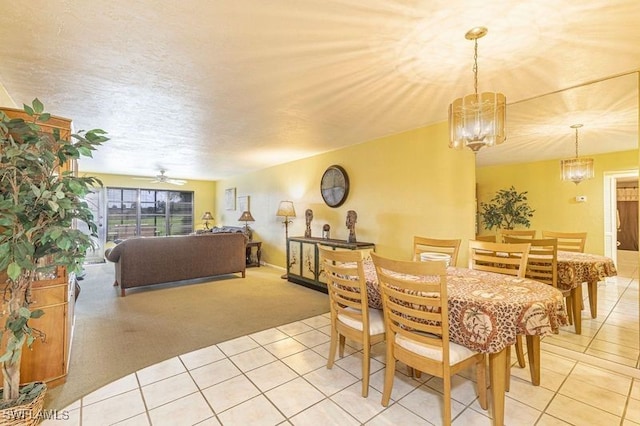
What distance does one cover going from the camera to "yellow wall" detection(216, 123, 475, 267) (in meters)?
3.28

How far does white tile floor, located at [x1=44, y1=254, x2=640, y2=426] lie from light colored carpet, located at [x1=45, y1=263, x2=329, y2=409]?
0.77 feet

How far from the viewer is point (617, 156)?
2.36m

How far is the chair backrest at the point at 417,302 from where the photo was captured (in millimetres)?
1478

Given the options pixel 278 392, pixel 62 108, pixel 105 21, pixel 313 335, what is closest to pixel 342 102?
pixel 105 21

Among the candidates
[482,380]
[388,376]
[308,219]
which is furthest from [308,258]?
[482,380]

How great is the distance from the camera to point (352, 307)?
206 centimetres

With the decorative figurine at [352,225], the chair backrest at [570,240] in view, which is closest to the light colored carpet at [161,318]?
the decorative figurine at [352,225]

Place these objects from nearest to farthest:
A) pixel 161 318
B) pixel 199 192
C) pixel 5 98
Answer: pixel 5 98
pixel 161 318
pixel 199 192

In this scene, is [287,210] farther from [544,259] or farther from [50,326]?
[544,259]

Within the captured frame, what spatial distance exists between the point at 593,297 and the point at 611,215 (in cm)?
82

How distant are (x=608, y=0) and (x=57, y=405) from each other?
3999 mm

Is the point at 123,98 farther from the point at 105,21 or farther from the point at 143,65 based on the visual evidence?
the point at 105,21

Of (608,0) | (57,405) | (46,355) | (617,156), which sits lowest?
(57,405)

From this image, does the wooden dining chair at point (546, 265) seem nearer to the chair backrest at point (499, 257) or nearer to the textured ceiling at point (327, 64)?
the chair backrest at point (499, 257)
